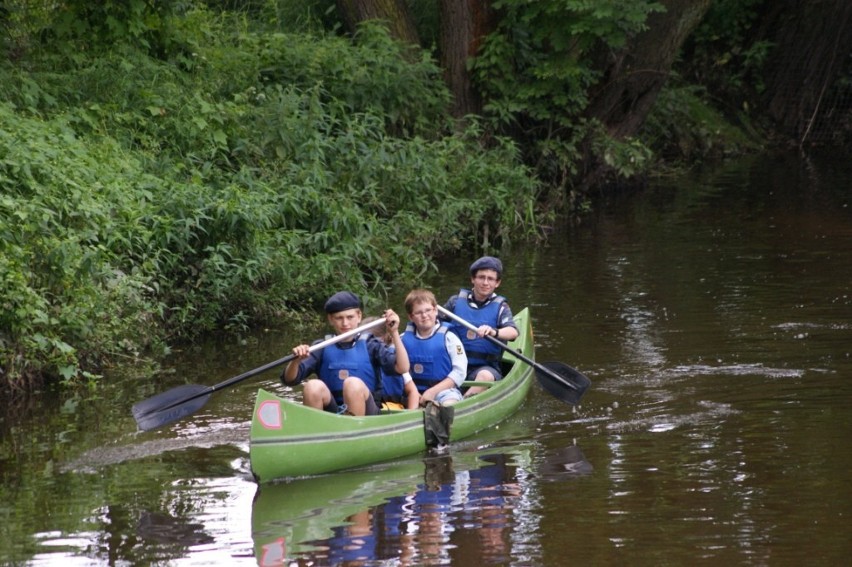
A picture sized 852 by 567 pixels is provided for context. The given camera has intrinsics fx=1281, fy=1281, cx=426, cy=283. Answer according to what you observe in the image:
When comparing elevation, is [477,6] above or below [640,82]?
above

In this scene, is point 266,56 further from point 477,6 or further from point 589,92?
point 589,92

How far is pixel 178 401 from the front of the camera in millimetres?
8008

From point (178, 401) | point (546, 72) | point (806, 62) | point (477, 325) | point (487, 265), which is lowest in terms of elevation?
point (178, 401)

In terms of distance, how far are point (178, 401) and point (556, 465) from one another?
241cm

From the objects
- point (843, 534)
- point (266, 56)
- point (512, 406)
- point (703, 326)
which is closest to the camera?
point (843, 534)

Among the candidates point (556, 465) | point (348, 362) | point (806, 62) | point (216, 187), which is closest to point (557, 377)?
point (556, 465)

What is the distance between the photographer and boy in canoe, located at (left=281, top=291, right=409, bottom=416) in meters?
7.76

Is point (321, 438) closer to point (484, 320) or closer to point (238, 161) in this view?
point (484, 320)

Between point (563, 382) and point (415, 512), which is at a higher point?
point (563, 382)

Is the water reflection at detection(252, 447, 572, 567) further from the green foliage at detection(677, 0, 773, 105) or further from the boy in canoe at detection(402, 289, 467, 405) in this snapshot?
the green foliage at detection(677, 0, 773, 105)

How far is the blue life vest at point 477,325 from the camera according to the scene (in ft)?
30.5

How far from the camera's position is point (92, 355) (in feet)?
31.3

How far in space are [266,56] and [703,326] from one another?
759cm

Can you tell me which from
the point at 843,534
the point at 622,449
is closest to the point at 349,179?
the point at 622,449
